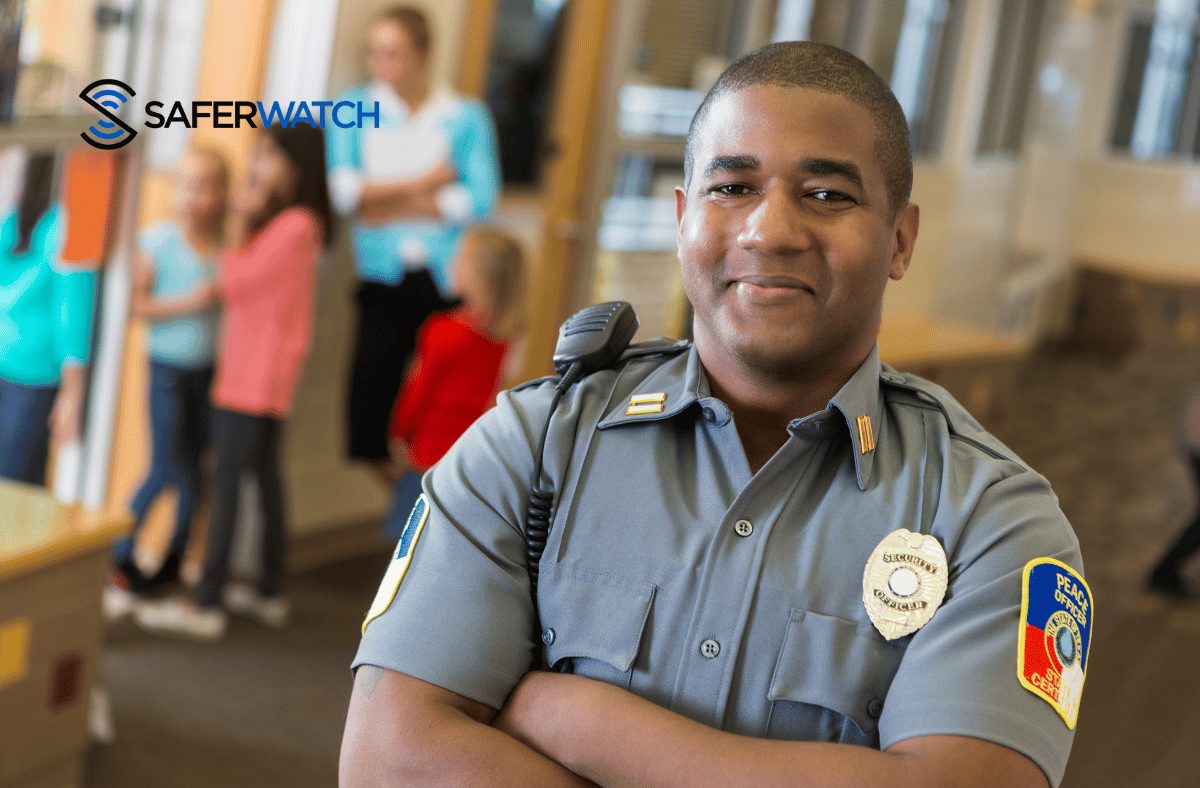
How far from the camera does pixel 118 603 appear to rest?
3.28 meters

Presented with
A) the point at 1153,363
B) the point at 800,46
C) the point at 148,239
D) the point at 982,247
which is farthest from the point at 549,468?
the point at 1153,363

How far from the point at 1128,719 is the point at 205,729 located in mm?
2569

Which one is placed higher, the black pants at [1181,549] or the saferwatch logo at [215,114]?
the saferwatch logo at [215,114]

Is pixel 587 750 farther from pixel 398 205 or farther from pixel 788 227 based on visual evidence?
pixel 398 205

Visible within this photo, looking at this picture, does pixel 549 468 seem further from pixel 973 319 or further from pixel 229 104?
pixel 973 319

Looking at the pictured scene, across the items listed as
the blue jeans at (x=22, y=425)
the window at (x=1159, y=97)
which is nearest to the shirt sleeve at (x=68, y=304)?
the blue jeans at (x=22, y=425)

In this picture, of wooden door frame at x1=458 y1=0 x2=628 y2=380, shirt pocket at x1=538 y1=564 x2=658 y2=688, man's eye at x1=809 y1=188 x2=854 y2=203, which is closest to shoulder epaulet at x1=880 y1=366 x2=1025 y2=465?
man's eye at x1=809 y1=188 x2=854 y2=203

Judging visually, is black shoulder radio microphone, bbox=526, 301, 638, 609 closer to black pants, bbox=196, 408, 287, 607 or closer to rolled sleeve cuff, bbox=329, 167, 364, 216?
black pants, bbox=196, 408, 287, 607

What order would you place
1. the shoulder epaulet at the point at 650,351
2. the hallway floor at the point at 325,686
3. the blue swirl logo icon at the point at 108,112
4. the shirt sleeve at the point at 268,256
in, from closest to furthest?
the shoulder epaulet at the point at 650,351
the hallway floor at the point at 325,686
the blue swirl logo icon at the point at 108,112
the shirt sleeve at the point at 268,256

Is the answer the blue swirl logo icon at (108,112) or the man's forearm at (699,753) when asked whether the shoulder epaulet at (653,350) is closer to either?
the man's forearm at (699,753)

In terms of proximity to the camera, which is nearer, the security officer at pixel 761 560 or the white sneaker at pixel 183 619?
the security officer at pixel 761 560

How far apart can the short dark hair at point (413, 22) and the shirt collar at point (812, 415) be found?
248 cm

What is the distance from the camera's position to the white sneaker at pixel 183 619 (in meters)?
3.21

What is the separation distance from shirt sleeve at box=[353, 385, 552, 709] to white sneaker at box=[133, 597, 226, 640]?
223 cm
